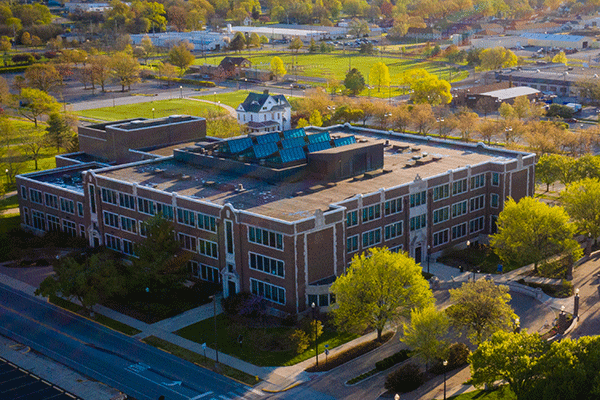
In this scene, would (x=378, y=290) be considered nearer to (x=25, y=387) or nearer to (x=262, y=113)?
(x=25, y=387)

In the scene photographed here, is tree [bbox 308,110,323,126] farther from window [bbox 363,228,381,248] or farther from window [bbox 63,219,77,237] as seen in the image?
window [bbox 363,228,381,248]

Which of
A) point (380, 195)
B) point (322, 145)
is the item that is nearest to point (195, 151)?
point (322, 145)

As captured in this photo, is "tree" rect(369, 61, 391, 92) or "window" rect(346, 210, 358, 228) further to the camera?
"tree" rect(369, 61, 391, 92)

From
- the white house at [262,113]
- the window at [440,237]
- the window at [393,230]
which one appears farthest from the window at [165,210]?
the white house at [262,113]

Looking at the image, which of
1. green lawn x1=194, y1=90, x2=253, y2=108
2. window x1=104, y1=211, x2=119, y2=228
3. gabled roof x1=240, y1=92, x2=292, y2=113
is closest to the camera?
window x1=104, y1=211, x2=119, y2=228

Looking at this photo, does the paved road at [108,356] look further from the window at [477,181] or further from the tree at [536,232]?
the window at [477,181]

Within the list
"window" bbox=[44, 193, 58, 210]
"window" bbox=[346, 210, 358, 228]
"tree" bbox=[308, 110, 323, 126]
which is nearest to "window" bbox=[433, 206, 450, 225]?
"window" bbox=[346, 210, 358, 228]
